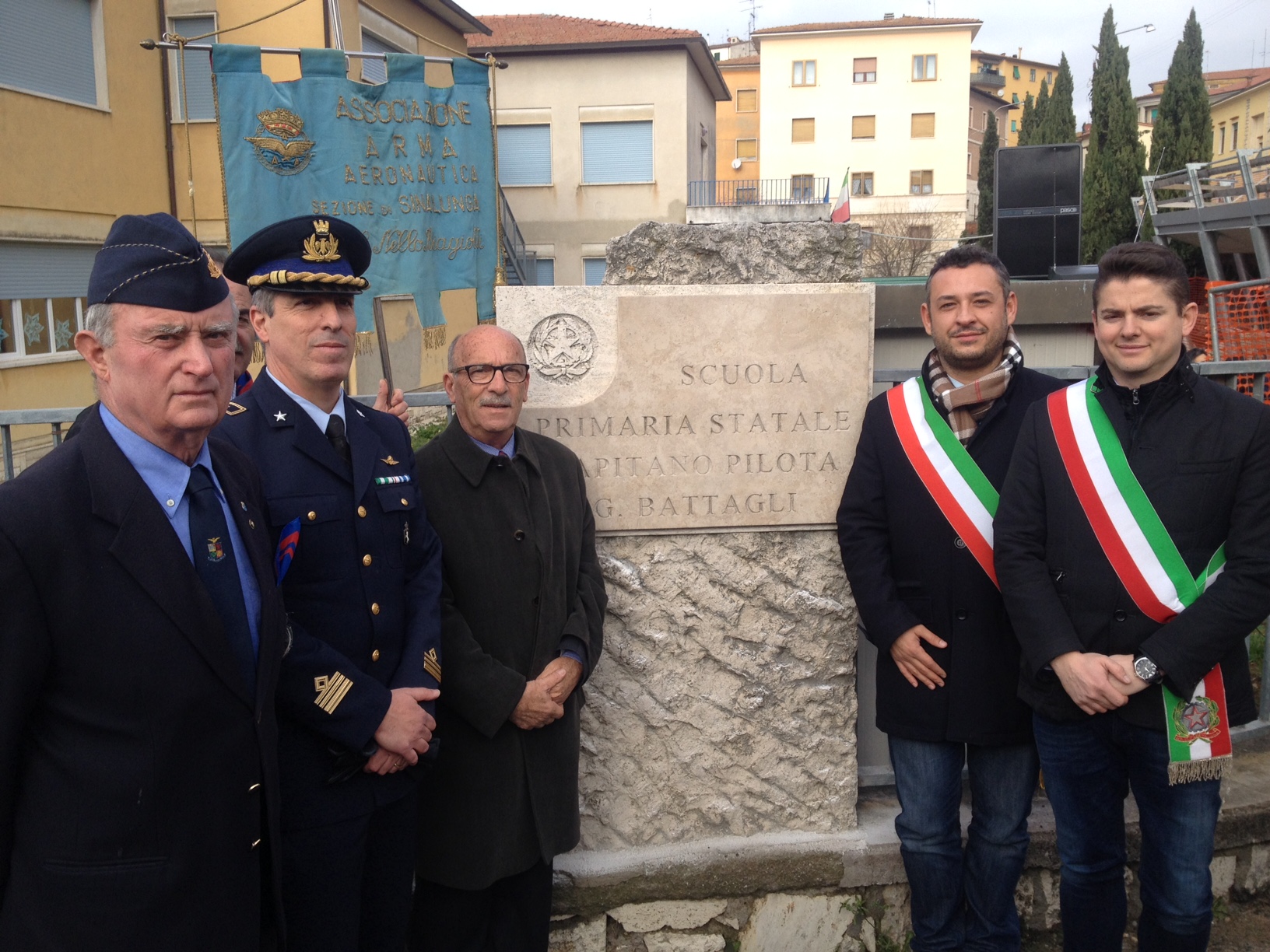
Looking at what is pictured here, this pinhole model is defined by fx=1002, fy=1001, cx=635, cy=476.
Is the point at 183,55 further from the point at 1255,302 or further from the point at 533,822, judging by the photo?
the point at 533,822

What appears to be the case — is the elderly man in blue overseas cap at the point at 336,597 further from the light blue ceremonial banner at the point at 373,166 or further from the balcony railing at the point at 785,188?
the balcony railing at the point at 785,188

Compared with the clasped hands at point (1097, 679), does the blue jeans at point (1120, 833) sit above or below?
below

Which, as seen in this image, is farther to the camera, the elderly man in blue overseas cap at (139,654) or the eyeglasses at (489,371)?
the eyeglasses at (489,371)

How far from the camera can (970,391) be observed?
247 cm

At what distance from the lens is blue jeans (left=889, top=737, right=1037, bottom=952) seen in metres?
2.49

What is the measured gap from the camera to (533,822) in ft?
7.82

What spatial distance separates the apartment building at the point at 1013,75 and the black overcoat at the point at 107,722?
7643 centimetres

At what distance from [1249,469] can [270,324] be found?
6.92 ft

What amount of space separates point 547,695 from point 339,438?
76 centimetres

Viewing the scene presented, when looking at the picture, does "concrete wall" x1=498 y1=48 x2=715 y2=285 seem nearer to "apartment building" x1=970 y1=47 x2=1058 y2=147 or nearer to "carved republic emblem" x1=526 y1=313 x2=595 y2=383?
"carved republic emblem" x1=526 y1=313 x2=595 y2=383

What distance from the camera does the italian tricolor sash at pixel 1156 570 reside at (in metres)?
2.16

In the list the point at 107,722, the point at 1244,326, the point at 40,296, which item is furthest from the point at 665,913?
the point at 40,296

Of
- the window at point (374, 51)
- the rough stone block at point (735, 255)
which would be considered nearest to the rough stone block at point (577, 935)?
the rough stone block at point (735, 255)

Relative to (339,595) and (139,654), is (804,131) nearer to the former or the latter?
(339,595)
